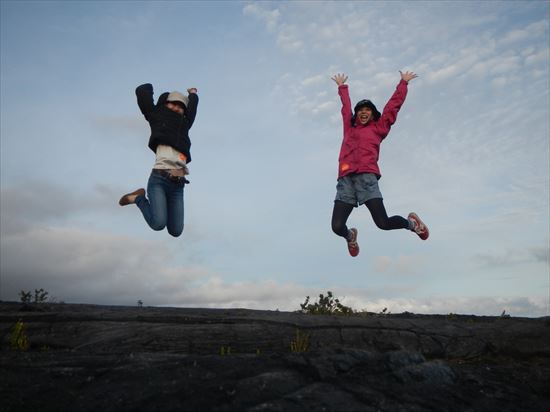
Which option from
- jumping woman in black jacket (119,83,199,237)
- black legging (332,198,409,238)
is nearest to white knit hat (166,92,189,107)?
jumping woman in black jacket (119,83,199,237)

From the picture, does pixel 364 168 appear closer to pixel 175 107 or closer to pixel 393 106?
pixel 393 106

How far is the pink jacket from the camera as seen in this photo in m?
7.97

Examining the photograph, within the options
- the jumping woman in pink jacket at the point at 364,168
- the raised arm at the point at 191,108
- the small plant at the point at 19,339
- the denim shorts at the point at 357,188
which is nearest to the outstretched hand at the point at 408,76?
the jumping woman in pink jacket at the point at 364,168

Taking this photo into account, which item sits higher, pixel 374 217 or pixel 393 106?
pixel 393 106

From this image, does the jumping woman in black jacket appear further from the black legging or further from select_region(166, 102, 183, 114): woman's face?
the black legging

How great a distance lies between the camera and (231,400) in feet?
9.66

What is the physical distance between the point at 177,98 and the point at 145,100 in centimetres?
54

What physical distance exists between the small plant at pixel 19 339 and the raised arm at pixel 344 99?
6142 mm

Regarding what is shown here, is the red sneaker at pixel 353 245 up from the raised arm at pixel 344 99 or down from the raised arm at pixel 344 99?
down

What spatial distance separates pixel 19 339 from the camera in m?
→ 4.59

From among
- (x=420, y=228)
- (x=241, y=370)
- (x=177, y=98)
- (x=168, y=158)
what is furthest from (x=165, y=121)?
(x=241, y=370)

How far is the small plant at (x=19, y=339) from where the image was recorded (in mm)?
4547

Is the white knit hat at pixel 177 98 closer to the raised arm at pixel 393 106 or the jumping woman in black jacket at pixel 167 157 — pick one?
the jumping woman in black jacket at pixel 167 157

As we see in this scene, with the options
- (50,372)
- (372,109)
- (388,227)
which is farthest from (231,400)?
(372,109)
